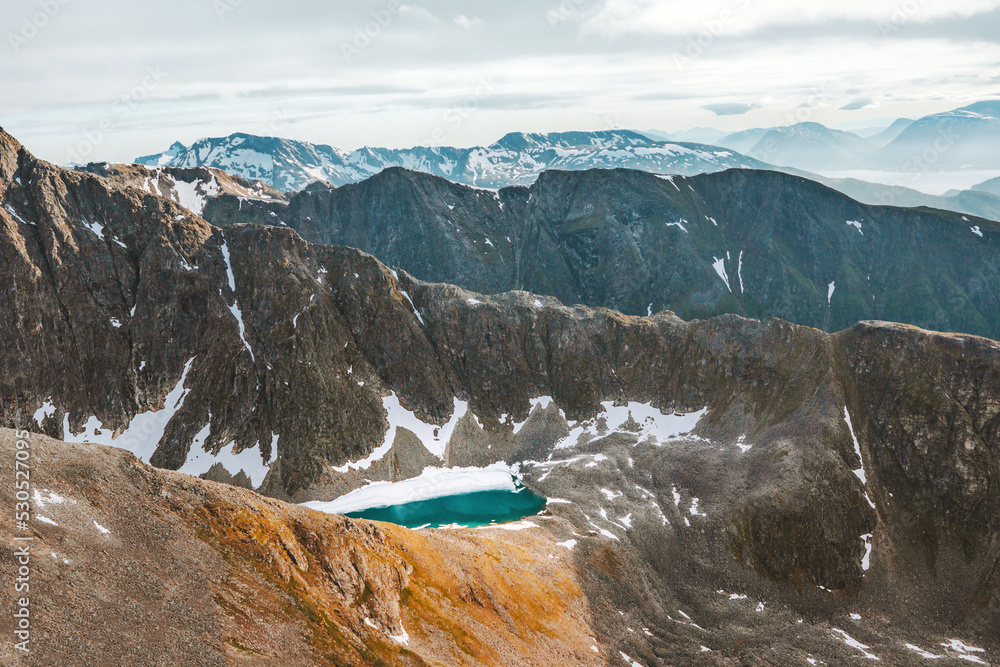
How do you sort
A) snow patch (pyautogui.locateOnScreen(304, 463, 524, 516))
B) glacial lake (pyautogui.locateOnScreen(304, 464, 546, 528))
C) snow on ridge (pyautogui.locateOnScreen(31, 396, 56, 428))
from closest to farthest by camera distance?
glacial lake (pyautogui.locateOnScreen(304, 464, 546, 528))
snow on ridge (pyautogui.locateOnScreen(31, 396, 56, 428))
snow patch (pyautogui.locateOnScreen(304, 463, 524, 516))

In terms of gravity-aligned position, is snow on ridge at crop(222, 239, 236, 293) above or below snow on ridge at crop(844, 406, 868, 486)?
above

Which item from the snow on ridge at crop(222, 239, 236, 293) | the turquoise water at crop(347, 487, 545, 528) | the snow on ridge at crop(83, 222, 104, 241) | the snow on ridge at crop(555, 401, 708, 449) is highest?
the snow on ridge at crop(83, 222, 104, 241)

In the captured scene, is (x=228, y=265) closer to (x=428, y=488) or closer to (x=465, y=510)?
(x=428, y=488)

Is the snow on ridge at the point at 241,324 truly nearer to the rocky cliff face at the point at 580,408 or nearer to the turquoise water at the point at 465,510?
the rocky cliff face at the point at 580,408

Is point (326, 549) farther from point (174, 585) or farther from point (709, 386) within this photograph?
point (709, 386)

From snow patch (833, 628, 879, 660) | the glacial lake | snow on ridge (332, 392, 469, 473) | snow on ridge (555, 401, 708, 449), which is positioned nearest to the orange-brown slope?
snow patch (833, 628, 879, 660)

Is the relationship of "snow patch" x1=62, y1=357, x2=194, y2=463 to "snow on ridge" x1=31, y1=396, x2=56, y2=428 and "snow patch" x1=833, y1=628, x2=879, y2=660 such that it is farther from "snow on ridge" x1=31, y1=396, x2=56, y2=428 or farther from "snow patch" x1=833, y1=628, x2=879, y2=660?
"snow patch" x1=833, y1=628, x2=879, y2=660
